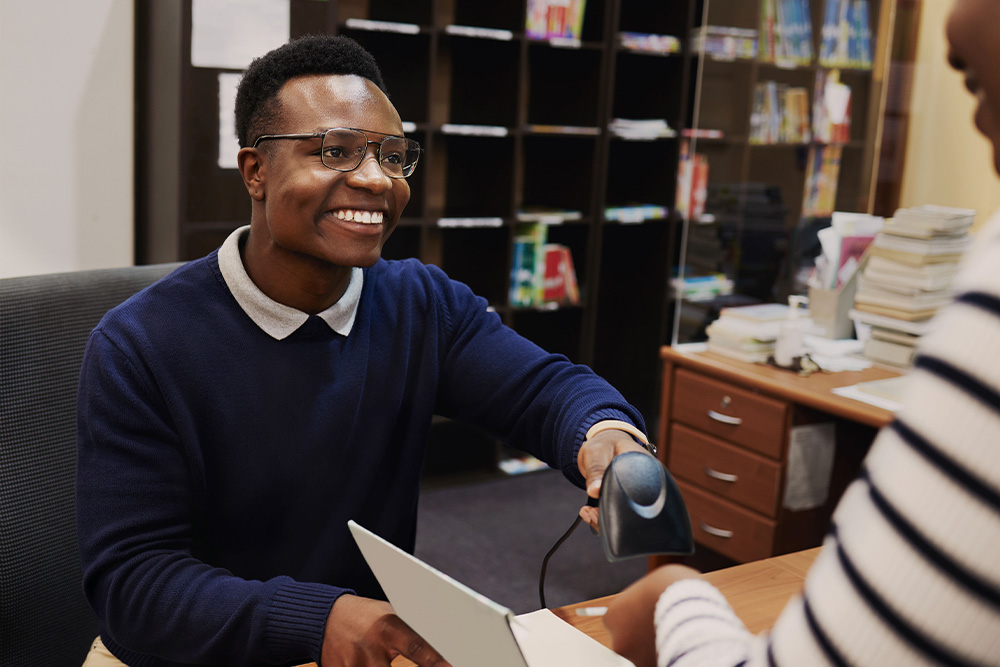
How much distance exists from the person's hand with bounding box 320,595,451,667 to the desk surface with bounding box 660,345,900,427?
5.48 feet

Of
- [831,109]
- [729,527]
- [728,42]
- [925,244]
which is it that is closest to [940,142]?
[925,244]

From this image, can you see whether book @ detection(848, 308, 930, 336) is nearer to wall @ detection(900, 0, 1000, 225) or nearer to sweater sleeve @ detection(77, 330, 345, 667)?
wall @ detection(900, 0, 1000, 225)

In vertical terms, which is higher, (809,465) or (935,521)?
(935,521)

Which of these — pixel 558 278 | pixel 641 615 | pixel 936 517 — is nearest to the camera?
pixel 936 517

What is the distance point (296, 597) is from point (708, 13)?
2.79 meters

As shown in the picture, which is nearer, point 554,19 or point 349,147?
point 349,147

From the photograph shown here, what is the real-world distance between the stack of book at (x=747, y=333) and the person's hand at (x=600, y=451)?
1.62m

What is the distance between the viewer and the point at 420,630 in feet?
2.94

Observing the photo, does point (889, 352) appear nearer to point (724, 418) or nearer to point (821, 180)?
point (724, 418)

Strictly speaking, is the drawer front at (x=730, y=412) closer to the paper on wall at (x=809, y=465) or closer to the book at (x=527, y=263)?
the paper on wall at (x=809, y=465)

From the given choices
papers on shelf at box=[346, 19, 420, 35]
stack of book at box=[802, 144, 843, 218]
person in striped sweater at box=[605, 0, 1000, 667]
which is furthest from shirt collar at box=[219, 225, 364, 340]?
stack of book at box=[802, 144, 843, 218]

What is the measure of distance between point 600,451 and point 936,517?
76cm

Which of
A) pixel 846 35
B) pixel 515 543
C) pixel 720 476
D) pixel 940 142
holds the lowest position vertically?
pixel 515 543

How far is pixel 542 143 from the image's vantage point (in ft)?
14.1
